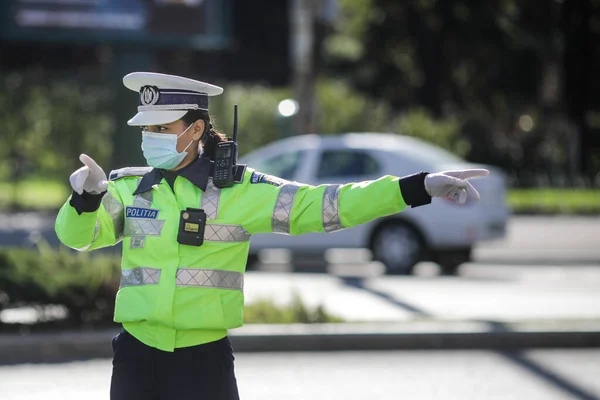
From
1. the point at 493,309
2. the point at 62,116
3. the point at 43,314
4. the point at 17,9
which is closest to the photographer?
the point at 43,314

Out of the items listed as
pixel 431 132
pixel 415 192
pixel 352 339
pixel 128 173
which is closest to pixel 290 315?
pixel 352 339

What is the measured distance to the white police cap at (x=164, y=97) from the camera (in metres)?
4.12

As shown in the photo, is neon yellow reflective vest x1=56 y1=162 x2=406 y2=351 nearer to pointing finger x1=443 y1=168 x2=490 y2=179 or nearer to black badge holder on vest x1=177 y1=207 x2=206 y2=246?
black badge holder on vest x1=177 y1=207 x2=206 y2=246

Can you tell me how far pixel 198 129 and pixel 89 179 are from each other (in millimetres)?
520

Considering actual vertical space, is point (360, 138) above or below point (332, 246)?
above

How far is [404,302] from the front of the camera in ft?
38.8

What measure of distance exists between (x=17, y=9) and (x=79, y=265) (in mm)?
11652

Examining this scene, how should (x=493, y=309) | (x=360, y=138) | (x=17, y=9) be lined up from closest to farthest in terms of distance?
(x=493, y=309) → (x=360, y=138) → (x=17, y=9)

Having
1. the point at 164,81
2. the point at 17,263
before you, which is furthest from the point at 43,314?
the point at 164,81

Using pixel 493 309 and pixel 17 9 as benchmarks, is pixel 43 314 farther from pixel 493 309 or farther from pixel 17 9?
pixel 17 9

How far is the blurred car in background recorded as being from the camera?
48.4 ft

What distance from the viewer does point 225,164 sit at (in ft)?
13.5

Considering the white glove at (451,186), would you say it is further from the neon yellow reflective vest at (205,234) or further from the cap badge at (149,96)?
the cap badge at (149,96)

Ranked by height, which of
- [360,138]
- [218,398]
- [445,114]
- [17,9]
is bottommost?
[218,398]
